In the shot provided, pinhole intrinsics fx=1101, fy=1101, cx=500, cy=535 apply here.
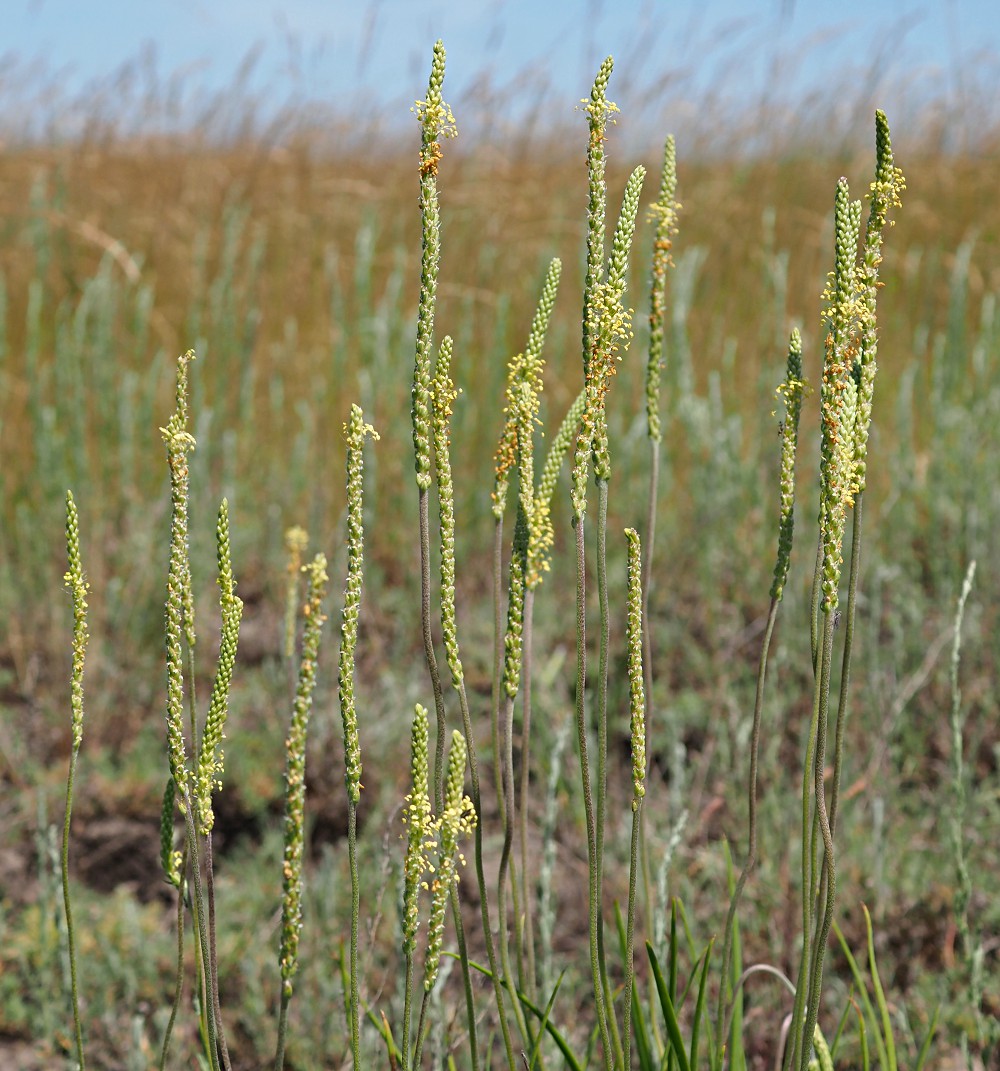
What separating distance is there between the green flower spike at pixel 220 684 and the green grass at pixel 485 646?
14 centimetres

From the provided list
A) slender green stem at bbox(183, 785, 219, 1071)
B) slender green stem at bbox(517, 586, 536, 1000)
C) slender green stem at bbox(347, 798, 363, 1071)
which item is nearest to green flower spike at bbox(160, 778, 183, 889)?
slender green stem at bbox(183, 785, 219, 1071)

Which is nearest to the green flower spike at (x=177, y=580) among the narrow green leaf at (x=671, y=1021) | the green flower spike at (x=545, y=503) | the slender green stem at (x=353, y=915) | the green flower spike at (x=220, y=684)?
the green flower spike at (x=220, y=684)

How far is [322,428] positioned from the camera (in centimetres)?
348

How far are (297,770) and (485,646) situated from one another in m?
1.93

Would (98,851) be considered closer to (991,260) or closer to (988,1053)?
(988,1053)

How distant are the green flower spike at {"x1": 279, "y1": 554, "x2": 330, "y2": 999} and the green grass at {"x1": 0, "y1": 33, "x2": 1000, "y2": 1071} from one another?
50mm

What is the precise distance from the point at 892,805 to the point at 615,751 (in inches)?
23.3

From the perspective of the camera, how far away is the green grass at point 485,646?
1696mm

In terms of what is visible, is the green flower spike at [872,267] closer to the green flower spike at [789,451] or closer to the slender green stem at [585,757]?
the green flower spike at [789,451]

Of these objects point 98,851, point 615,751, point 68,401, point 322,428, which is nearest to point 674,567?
point 615,751

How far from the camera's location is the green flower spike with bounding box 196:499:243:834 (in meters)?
0.75

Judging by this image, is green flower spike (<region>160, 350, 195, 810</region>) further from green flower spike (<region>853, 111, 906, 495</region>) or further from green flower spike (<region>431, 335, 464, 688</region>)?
green flower spike (<region>853, 111, 906, 495</region>)

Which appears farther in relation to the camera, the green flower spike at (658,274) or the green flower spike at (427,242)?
the green flower spike at (658,274)

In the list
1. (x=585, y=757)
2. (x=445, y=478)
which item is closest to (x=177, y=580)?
(x=445, y=478)
